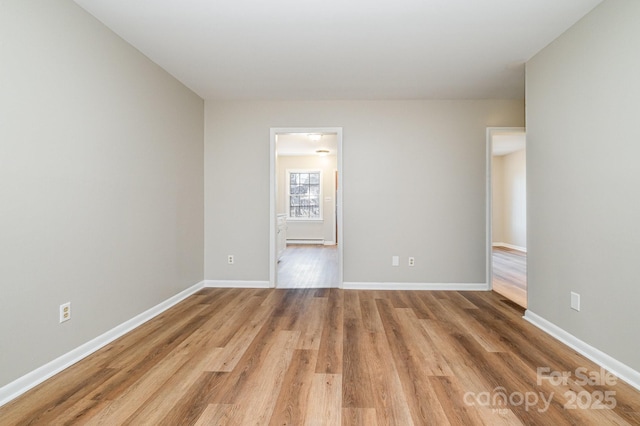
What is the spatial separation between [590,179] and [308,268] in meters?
4.20

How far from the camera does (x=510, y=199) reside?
8492 mm

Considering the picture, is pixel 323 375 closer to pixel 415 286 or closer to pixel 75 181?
pixel 75 181

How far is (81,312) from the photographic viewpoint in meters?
2.28

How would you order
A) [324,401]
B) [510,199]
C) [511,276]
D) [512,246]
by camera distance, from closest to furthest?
[324,401], [511,276], [512,246], [510,199]

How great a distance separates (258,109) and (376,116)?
1604mm

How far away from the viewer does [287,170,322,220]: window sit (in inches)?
368

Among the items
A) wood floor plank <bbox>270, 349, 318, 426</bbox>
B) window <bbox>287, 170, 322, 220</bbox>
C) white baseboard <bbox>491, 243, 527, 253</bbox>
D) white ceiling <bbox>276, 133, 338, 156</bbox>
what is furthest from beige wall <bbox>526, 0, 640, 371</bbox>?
window <bbox>287, 170, 322, 220</bbox>

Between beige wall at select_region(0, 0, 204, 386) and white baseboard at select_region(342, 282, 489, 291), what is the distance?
2.29 m

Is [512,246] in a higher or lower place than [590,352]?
higher

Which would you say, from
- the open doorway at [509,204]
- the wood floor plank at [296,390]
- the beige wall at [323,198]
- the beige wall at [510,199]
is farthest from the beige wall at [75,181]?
the beige wall at [510,199]

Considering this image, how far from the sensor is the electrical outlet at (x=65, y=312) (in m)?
2.11

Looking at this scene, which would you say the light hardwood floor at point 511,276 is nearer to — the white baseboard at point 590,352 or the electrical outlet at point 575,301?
the white baseboard at point 590,352

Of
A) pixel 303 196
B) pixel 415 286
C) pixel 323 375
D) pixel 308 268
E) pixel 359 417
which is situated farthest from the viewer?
pixel 303 196

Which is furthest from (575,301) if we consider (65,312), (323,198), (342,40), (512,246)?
(323,198)
